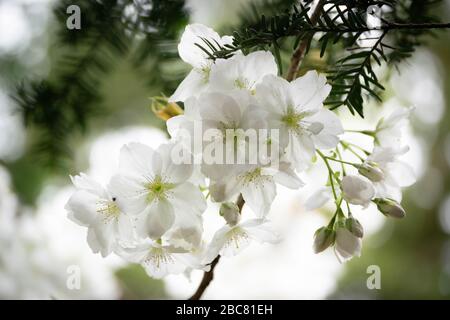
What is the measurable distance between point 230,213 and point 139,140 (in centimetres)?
9

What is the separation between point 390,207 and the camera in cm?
39

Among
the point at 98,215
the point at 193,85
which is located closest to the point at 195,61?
the point at 193,85

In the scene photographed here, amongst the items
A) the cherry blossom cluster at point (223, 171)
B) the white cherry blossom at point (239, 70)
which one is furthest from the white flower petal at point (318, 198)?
the white cherry blossom at point (239, 70)

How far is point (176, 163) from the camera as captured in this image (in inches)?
13.8

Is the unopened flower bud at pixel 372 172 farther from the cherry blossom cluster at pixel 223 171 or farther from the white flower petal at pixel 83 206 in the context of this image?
the white flower petal at pixel 83 206

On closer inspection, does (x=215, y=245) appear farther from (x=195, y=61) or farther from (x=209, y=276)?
(x=195, y=61)

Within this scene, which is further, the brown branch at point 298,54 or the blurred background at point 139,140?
the blurred background at point 139,140

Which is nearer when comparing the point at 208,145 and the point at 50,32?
the point at 208,145

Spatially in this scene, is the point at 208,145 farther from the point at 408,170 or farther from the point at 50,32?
the point at 50,32

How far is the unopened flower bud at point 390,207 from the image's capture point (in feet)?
1.28

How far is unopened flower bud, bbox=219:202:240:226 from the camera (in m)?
0.37

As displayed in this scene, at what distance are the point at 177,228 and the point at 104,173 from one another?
2.74 ft
